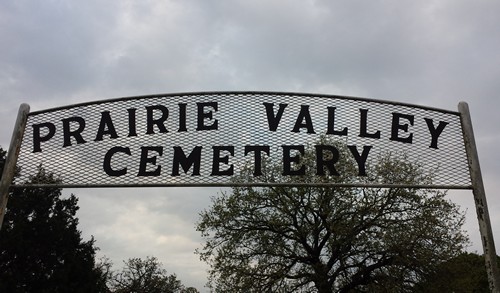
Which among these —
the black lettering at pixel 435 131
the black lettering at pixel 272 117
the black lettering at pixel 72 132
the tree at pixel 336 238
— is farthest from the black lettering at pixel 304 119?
the tree at pixel 336 238

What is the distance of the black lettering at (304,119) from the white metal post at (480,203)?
226cm

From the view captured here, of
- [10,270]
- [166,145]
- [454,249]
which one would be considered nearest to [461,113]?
[166,145]

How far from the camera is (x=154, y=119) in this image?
7246 mm

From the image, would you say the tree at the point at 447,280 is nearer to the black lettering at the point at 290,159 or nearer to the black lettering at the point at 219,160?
the black lettering at the point at 290,159

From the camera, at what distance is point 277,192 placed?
2434 cm

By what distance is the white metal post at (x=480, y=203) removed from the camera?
589 centimetres

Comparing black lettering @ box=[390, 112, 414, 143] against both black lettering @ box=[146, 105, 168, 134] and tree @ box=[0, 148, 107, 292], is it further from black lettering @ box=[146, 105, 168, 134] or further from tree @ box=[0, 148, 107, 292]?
tree @ box=[0, 148, 107, 292]

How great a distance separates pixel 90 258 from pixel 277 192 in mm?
19954

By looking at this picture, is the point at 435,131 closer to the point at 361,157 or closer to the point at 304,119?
the point at 361,157

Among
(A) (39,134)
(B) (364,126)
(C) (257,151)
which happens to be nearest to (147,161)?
(C) (257,151)

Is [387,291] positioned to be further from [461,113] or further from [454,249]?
[461,113]

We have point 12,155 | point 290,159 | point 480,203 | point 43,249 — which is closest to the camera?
point 480,203

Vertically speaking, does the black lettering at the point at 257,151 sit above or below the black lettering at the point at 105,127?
below

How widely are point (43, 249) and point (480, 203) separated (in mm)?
34885
